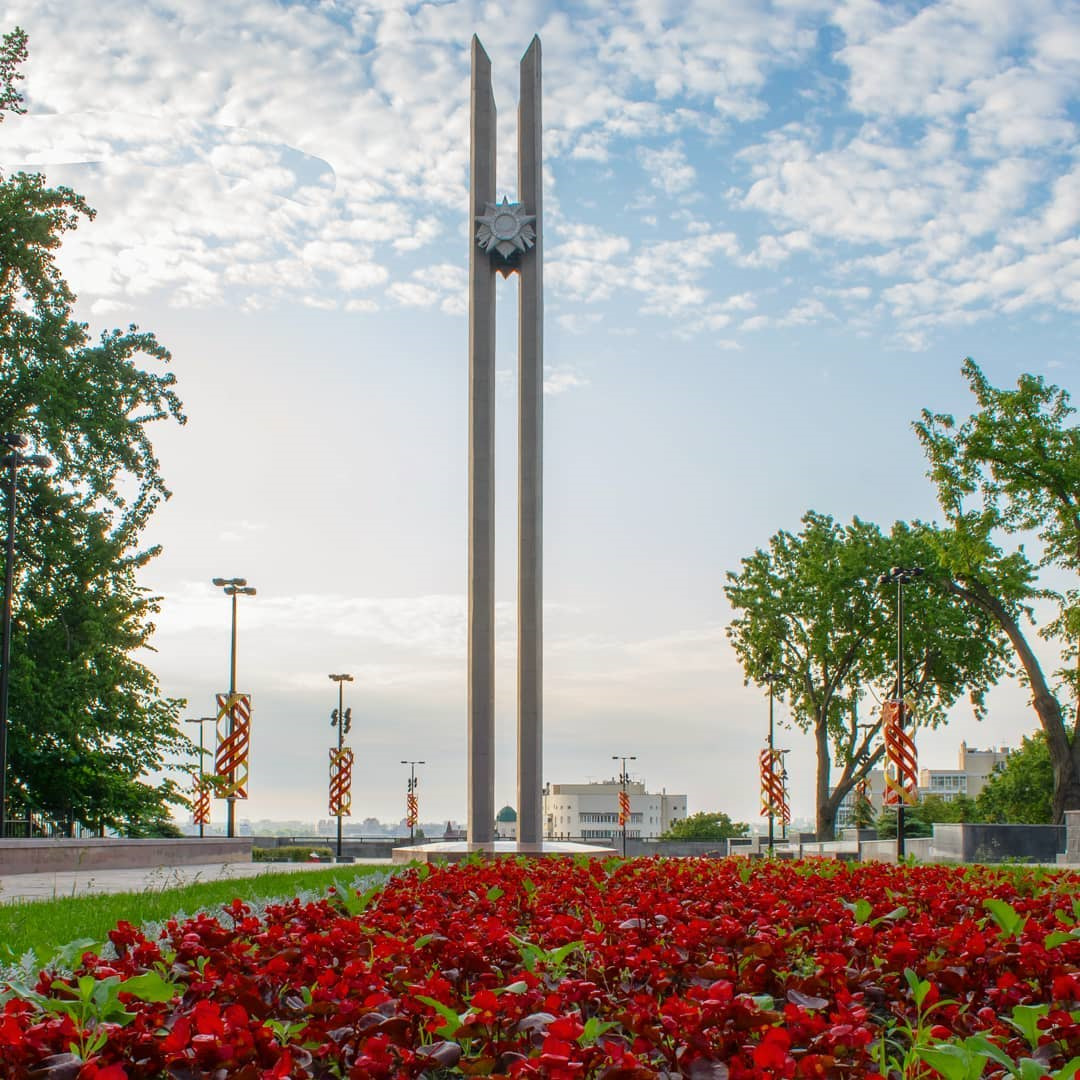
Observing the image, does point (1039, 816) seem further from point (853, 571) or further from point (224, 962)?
point (224, 962)

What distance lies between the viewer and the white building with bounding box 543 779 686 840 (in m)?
152

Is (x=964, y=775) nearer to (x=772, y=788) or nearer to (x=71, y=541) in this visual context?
(x=772, y=788)

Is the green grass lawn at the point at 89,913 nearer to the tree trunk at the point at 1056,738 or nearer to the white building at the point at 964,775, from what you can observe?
the tree trunk at the point at 1056,738

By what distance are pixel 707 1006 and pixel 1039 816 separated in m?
72.2

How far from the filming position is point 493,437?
27609 mm

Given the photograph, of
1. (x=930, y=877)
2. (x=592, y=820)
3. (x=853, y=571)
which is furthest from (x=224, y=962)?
(x=592, y=820)

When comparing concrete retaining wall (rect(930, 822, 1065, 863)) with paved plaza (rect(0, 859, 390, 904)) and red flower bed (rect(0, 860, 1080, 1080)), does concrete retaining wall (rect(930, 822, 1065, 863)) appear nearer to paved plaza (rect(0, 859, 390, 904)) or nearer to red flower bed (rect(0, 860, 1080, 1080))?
paved plaza (rect(0, 859, 390, 904))

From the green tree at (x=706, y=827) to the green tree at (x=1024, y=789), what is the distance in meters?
21.9

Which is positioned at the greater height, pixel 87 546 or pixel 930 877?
pixel 87 546

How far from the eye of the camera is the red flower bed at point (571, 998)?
3.11m

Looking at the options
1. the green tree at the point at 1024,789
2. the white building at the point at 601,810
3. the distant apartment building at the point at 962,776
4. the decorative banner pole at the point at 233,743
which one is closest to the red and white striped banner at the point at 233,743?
the decorative banner pole at the point at 233,743

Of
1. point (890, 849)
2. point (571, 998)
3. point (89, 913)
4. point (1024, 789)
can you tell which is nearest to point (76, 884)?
point (89, 913)

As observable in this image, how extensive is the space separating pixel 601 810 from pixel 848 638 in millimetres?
111759

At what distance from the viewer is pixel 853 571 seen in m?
46.6
